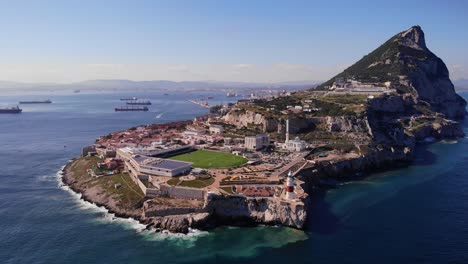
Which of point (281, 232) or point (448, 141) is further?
point (448, 141)

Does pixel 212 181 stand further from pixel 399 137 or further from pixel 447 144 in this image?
pixel 447 144

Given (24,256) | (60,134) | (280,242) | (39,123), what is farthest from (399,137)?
(39,123)

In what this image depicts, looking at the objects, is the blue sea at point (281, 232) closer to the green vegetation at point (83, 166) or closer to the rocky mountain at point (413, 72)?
the green vegetation at point (83, 166)

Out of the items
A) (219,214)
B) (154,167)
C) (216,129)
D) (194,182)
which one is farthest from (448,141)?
(154,167)

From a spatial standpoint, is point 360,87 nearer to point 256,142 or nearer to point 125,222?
point 256,142

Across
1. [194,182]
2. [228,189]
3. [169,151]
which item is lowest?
[228,189]

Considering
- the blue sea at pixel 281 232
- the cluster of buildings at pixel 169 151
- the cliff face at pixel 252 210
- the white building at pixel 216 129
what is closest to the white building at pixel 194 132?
the cluster of buildings at pixel 169 151
